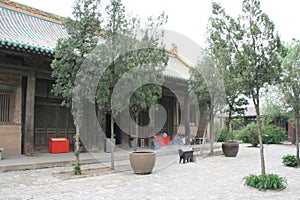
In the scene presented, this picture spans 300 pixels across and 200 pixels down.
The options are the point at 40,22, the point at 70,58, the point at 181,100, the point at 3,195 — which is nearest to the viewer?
the point at 3,195

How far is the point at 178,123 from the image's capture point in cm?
1600

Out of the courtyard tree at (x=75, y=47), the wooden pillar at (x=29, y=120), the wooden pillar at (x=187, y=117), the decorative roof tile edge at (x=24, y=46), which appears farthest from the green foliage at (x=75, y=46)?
the wooden pillar at (x=187, y=117)

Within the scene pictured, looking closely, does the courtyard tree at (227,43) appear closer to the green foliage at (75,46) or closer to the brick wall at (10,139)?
the green foliage at (75,46)

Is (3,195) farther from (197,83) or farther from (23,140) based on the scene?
(197,83)

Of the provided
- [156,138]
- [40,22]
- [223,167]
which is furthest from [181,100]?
[40,22]

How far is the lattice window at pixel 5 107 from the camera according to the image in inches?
359

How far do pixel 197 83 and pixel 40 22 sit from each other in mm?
8010

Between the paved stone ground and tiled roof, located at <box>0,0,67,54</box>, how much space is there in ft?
17.0

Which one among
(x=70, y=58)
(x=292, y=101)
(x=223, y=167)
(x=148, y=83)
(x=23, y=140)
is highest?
(x=70, y=58)

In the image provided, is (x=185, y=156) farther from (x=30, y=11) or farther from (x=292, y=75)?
(x=30, y=11)

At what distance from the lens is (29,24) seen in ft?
39.7

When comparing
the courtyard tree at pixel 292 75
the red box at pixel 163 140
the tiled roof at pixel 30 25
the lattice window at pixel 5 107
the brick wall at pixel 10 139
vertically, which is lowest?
the red box at pixel 163 140

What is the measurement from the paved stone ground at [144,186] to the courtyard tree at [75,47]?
1.11 meters

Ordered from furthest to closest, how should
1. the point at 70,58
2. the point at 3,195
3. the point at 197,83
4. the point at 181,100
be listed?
the point at 181,100 → the point at 197,83 → the point at 70,58 → the point at 3,195
